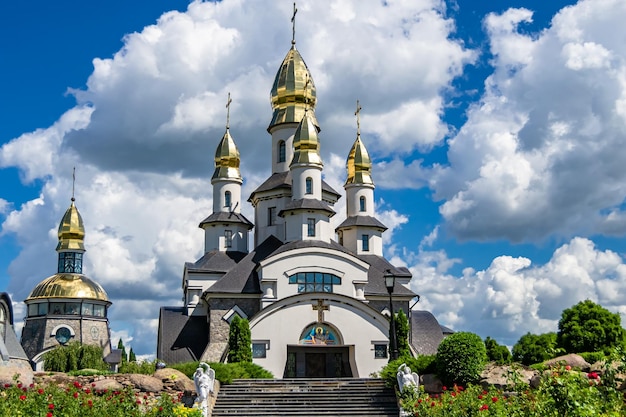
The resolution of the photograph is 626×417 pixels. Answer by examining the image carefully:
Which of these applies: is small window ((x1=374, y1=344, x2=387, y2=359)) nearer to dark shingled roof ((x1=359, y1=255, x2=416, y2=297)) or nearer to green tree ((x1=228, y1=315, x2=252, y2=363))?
dark shingled roof ((x1=359, y1=255, x2=416, y2=297))

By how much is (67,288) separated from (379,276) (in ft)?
92.6

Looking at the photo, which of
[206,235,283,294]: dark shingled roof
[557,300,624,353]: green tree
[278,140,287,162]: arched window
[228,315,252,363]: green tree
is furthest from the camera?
[278,140,287,162]: arched window

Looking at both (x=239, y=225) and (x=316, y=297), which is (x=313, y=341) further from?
(x=239, y=225)

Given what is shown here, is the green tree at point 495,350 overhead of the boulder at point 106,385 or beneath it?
overhead

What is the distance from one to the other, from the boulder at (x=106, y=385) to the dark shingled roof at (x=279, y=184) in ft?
71.1

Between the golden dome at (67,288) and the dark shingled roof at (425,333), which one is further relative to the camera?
the golden dome at (67,288)

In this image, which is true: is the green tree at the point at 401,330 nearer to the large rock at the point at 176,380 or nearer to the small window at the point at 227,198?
the large rock at the point at 176,380

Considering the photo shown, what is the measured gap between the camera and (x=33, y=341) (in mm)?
58469

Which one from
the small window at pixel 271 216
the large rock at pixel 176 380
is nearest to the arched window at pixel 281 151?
the small window at pixel 271 216

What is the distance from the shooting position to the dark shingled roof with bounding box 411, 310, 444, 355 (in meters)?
42.5

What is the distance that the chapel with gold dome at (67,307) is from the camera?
5828cm

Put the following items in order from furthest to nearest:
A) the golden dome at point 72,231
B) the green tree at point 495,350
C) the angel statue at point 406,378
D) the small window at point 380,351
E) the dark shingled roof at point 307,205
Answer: the golden dome at point 72,231
the green tree at point 495,350
the dark shingled roof at point 307,205
the small window at point 380,351
the angel statue at point 406,378

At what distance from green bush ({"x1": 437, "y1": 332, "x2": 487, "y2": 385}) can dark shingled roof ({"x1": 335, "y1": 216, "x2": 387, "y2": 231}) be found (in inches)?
896

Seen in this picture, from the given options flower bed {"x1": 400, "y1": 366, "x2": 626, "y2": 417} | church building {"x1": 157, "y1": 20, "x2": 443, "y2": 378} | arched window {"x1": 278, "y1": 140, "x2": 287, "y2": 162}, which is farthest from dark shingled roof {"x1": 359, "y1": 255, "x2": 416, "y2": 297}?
flower bed {"x1": 400, "y1": 366, "x2": 626, "y2": 417}
